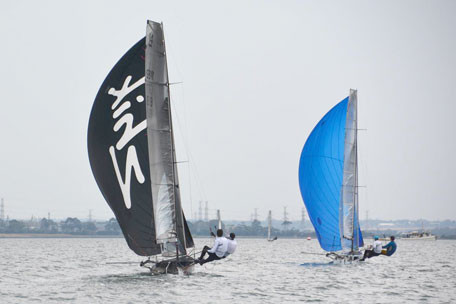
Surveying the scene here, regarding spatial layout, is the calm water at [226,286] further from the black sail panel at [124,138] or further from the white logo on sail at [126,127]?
the white logo on sail at [126,127]

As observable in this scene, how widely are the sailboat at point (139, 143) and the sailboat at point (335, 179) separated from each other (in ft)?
47.4

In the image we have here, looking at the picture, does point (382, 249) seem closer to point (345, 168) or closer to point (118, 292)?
point (345, 168)

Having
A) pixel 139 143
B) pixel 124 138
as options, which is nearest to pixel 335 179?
pixel 139 143

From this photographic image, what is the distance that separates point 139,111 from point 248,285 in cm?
753

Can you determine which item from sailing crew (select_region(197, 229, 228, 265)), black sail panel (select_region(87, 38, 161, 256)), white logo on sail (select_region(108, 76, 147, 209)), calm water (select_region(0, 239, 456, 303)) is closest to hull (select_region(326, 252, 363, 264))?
calm water (select_region(0, 239, 456, 303))

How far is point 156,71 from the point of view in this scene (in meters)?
28.6

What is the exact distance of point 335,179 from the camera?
137ft

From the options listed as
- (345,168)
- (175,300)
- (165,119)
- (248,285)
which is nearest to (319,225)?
(345,168)

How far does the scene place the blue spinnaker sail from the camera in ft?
137

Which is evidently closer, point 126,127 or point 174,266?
point 126,127

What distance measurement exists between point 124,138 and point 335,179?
640 inches

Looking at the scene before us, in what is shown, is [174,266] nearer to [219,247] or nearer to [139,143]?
[219,247]

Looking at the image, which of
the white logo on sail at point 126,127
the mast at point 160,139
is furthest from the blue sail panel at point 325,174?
the white logo on sail at point 126,127

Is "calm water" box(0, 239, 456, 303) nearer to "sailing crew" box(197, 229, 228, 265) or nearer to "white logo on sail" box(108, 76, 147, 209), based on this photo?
"sailing crew" box(197, 229, 228, 265)
